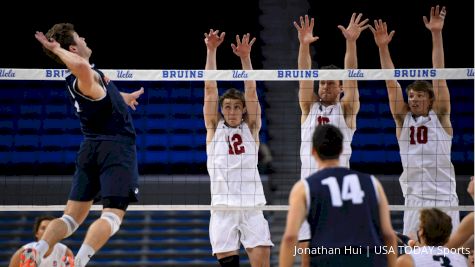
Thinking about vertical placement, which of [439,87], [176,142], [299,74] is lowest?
[176,142]

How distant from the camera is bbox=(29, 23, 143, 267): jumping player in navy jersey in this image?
7363 mm

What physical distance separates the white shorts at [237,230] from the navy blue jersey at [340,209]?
3384 mm

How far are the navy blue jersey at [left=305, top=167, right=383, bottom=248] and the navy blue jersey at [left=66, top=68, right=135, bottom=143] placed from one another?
220 cm

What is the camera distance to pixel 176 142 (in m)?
14.8

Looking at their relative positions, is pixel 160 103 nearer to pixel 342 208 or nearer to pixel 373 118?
pixel 373 118

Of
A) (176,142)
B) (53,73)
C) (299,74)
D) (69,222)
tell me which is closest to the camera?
(69,222)

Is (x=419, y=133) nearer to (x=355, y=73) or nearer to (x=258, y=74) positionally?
(x=355, y=73)

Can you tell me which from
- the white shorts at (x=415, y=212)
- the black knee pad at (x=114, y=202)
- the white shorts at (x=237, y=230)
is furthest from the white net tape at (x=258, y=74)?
the black knee pad at (x=114, y=202)

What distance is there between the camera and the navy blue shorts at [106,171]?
7477mm

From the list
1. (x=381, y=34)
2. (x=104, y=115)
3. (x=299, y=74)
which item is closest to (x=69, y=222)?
(x=104, y=115)

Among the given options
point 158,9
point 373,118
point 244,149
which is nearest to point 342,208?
point 244,149

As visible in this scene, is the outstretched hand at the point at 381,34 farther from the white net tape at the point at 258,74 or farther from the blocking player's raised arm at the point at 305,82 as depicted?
the blocking player's raised arm at the point at 305,82

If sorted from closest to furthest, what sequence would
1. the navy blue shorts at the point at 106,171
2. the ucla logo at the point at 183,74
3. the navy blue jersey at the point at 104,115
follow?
the navy blue shorts at the point at 106,171, the navy blue jersey at the point at 104,115, the ucla logo at the point at 183,74

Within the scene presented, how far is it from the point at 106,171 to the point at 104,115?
1.63 feet
